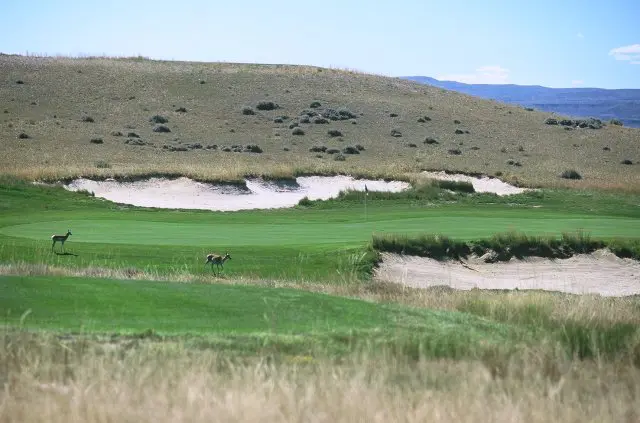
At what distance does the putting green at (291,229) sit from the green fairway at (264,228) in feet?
0.09

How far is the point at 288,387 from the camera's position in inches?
266

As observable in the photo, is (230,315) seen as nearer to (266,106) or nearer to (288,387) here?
(288,387)

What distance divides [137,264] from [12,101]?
62002 millimetres

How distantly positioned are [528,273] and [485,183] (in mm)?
24080

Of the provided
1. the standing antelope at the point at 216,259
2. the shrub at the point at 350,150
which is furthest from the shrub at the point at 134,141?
the standing antelope at the point at 216,259

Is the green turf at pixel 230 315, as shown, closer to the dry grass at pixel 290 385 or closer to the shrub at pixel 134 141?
the dry grass at pixel 290 385

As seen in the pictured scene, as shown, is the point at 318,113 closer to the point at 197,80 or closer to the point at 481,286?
the point at 197,80

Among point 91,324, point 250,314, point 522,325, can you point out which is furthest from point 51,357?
point 522,325

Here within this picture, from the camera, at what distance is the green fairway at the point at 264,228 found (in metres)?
18.8

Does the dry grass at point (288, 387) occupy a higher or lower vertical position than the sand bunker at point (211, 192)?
higher

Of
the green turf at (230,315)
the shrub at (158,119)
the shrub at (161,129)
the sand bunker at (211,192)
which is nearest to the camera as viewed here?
the green turf at (230,315)

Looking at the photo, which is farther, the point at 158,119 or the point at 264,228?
the point at 158,119

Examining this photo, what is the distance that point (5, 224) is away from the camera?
24.9 meters

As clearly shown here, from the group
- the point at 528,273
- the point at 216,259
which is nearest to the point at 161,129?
the point at 528,273
